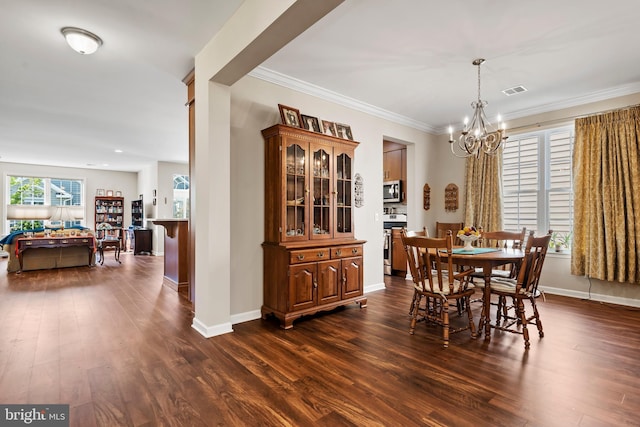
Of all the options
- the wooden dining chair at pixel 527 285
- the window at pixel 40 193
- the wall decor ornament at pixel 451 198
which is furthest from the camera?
the window at pixel 40 193

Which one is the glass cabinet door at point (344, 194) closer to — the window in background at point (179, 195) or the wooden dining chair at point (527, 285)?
the wooden dining chair at point (527, 285)

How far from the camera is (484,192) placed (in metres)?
5.31

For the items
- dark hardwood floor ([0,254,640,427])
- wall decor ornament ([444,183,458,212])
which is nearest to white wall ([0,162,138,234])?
dark hardwood floor ([0,254,640,427])

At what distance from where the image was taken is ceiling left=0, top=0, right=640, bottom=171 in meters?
2.57

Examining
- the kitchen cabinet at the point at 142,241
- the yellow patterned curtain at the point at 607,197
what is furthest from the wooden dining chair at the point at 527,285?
the kitchen cabinet at the point at 142,241

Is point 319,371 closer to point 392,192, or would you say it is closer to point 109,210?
point 392,192

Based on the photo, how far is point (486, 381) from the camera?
217 centimetres

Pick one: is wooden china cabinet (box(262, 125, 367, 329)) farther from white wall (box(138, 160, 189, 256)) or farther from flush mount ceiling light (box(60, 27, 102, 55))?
white wall (box(138, 160, 189, 256))

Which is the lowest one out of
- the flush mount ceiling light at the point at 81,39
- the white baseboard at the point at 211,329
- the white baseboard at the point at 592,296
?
the white baseboard at the point at 592,296

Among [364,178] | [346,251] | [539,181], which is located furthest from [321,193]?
[539,181]

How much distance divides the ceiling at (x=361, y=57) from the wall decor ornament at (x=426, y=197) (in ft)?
4.05

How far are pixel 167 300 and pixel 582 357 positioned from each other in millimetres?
4585

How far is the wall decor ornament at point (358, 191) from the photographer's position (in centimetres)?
468

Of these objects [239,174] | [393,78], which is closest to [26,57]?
[239,174]
